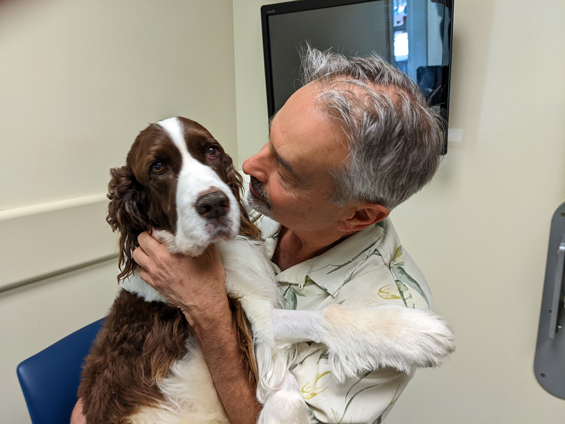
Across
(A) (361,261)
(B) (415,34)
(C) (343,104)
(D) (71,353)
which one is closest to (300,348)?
(A) (361,261)

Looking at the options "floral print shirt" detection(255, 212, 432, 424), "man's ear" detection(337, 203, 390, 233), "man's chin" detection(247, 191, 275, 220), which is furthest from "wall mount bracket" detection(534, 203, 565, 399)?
"man's chin" detection(247, 191, 275, 220)

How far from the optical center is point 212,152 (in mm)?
1146

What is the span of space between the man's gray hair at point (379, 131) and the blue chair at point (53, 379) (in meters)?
1.21

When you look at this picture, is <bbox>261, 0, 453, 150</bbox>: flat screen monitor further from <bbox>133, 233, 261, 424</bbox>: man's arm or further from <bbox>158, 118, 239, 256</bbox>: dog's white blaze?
<bbox>133, 233, 261, 424</bbox>: man's arm

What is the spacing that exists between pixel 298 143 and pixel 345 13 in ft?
4.32

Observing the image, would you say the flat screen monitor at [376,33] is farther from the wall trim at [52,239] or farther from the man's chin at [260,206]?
the wall trim at [52,239]

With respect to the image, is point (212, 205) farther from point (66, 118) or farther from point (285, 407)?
point (66, 118)

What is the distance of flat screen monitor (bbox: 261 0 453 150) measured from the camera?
186cm

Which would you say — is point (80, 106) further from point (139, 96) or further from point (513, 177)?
point (513, 177)

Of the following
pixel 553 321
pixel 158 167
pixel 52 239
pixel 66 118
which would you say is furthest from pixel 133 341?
pixel 553 321

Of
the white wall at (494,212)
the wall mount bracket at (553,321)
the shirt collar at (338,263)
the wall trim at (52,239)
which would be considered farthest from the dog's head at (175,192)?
the wall mount bracket at (553,321)

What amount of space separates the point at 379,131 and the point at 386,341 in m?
0.55

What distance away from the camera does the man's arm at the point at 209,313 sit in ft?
3.48

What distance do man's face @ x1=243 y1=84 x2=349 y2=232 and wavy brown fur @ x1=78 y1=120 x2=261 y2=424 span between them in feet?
0.47
